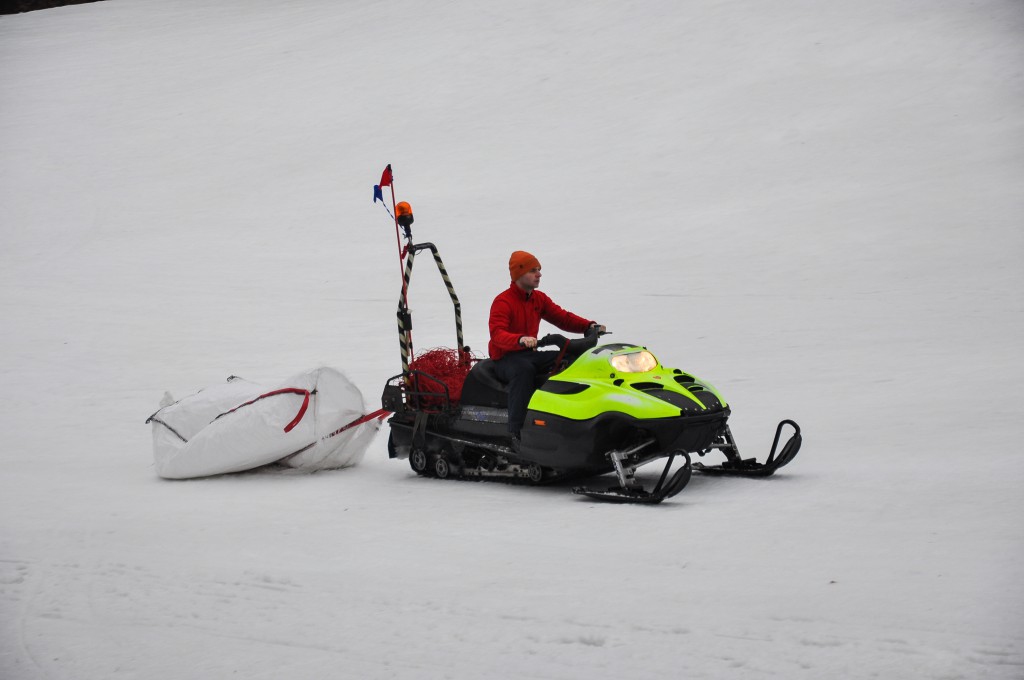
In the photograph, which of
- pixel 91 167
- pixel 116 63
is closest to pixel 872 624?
pixel 91 167

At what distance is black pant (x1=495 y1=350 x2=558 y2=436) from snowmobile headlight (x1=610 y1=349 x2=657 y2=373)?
0.50 meters

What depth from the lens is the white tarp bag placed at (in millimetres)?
7344

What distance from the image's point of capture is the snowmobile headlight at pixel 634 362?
252 inches

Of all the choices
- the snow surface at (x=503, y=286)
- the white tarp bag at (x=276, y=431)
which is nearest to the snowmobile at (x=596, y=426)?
the snow surface at (x=503, y=286)

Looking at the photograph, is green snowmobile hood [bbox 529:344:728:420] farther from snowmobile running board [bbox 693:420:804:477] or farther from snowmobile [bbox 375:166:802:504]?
snowmobile running board [bbox 693:420:804:477]

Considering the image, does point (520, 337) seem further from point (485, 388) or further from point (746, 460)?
point (746, 460)

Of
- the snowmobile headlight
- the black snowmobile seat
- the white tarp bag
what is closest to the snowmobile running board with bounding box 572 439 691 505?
the snowmobile headlight

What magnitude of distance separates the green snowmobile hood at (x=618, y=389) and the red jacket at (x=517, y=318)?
387 mm

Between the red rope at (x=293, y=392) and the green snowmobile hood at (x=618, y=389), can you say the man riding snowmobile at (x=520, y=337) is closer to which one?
the green snowmobile hood at (x=618, y=389)

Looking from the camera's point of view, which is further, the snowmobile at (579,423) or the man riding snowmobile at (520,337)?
the man riding snowmobile at (520,337)

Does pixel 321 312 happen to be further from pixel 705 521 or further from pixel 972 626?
pixel 972 626

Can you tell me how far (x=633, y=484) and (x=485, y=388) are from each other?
1.19 m

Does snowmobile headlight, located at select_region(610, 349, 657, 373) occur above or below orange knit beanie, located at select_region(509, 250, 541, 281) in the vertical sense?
below

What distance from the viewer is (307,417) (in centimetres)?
741
